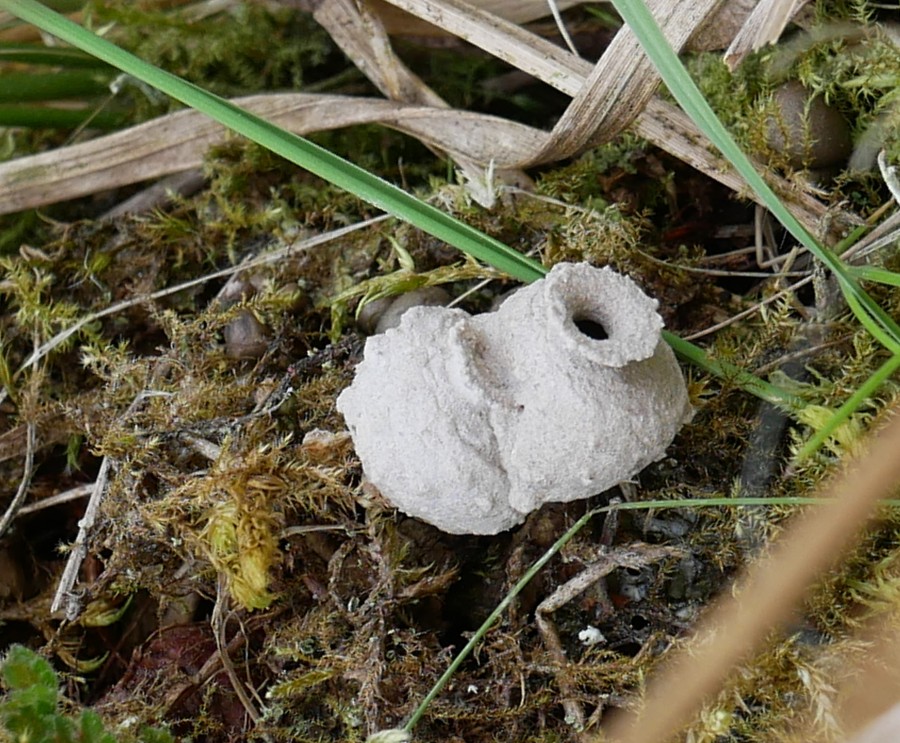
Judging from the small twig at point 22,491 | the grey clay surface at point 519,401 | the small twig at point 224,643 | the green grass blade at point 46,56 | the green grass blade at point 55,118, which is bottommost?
the small twig at point 22,491

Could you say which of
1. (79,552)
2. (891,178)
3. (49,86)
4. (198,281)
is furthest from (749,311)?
(49,86)

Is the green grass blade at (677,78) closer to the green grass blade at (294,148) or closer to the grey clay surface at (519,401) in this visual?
the grey clay surface at (519,401)

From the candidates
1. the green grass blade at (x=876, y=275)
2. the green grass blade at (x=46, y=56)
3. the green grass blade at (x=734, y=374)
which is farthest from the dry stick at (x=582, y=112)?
the green grass blade at (x=46, y=56)

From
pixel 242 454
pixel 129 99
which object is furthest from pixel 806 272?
pixel 129 99

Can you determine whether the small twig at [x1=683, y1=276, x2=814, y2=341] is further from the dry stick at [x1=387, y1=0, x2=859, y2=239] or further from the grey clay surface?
the grey clay surface

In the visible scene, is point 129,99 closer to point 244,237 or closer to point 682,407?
point 244,237

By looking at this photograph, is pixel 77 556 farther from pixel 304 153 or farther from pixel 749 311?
pixel 749 311

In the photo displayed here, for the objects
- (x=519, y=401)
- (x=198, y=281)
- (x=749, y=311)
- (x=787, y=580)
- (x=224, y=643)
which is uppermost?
(x=787, y=580)

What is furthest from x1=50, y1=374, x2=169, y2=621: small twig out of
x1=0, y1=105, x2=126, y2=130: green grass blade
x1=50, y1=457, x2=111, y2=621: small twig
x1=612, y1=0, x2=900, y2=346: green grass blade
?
x1=612, y1=0, x2=900, y2=346: green grass blade
